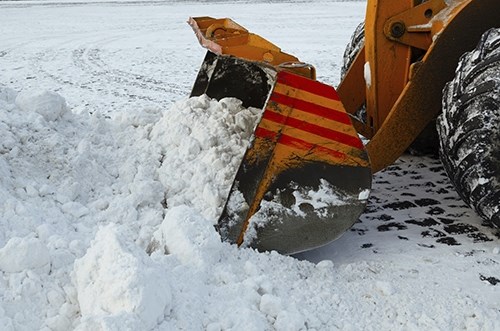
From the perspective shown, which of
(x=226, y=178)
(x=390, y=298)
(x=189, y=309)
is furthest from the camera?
(x=226, y=178)

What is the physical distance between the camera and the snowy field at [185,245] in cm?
210

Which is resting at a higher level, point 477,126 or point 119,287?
point 477,126

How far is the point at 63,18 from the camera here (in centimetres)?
1488

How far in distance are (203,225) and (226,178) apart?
20.2 inches

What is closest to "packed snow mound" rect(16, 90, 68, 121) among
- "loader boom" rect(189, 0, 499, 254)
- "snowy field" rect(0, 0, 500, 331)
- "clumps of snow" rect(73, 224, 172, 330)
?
"snowy field" rect(0, 0, 500, 331)

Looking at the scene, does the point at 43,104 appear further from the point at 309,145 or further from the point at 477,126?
the point at 477,126

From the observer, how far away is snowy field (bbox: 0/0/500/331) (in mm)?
2102

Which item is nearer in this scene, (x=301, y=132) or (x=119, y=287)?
(x=119, y=287)

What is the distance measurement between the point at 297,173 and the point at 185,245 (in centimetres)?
68

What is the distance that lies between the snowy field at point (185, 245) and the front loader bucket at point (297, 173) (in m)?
0.12

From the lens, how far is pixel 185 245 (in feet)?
7.89

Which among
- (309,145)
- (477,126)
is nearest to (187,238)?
(309,145)

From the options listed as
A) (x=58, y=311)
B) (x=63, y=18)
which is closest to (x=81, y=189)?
(x=58, y=311)

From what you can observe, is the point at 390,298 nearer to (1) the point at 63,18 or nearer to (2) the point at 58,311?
(2) the point at 58,311
